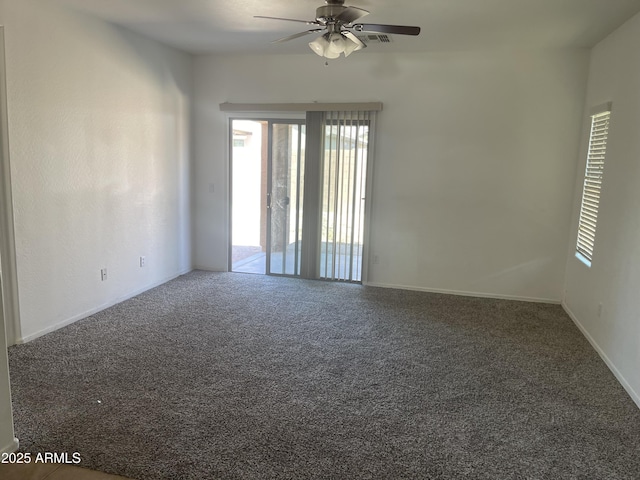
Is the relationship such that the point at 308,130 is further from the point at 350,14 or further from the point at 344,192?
the point at 350,14

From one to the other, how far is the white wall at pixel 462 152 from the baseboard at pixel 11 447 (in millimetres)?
4020

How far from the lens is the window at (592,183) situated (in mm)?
4176

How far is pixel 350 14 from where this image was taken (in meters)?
3.01

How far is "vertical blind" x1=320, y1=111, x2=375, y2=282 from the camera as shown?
17.7ft

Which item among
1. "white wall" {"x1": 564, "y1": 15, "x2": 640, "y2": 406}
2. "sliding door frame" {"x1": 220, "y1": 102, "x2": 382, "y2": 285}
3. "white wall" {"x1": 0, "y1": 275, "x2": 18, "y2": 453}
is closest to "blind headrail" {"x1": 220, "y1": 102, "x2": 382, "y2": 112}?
"sliding door frame" {"x1": 220, "y1": 102, "x2": 382, "y2": 285}

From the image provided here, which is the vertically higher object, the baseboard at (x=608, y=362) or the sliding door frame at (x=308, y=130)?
the sliding door frame at (x=308, y=130)

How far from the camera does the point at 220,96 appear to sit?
5.80 m

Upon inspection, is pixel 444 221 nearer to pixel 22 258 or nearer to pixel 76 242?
pixel 76 242

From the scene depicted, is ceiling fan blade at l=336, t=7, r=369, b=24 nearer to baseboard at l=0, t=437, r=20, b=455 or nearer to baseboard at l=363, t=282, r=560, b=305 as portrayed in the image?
baseboard at l=0, t=437, r=20, b=455

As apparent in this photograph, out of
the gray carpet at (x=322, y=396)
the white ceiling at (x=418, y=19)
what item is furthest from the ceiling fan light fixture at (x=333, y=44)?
the gray carpet at (x=322, y=396)

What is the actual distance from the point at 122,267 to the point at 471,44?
166 inches

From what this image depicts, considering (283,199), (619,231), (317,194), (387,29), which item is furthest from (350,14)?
(283,199)

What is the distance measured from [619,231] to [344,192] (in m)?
2.86

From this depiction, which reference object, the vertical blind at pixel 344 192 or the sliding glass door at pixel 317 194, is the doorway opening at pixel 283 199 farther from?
the vertical blind at pixel 344 192
